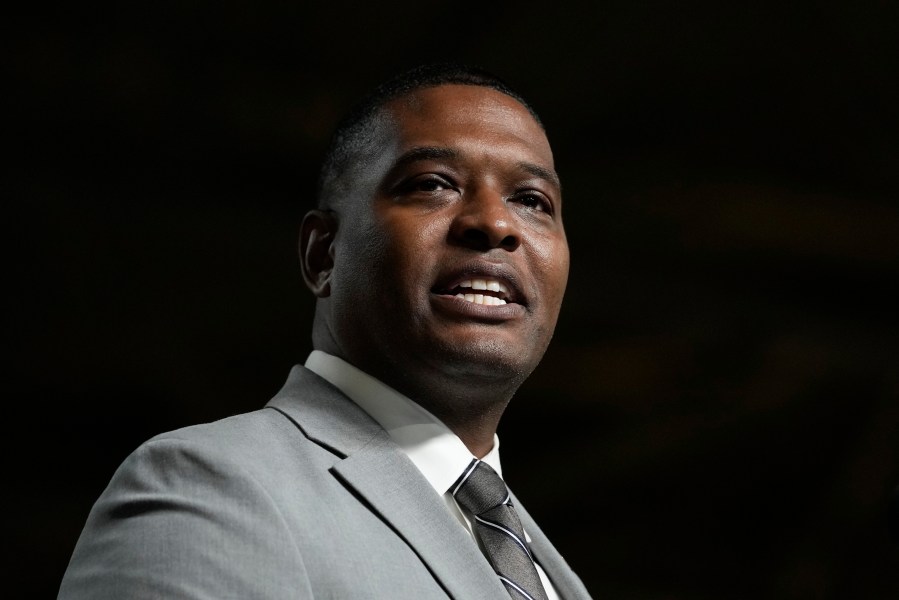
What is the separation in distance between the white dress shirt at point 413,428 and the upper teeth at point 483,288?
15cm

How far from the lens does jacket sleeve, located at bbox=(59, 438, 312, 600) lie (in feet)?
3.37

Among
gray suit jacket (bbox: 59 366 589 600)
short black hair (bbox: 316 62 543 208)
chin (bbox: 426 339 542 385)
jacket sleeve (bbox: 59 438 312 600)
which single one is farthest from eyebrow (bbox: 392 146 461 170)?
jacket sleeve (bbox: 59 438 312 600)

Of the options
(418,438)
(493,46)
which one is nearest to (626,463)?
(493,46)

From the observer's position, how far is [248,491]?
3.63 feet

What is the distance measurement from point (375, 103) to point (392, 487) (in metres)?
0.60

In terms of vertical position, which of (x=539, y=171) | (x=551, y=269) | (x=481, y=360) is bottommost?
(x=481, y=360)

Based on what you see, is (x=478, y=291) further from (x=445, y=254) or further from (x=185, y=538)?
(x=185, y=538)

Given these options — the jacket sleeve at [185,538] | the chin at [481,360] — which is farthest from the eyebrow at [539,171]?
the jacket sleeve at [185,538]

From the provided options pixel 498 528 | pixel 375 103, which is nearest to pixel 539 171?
pixel 375 103

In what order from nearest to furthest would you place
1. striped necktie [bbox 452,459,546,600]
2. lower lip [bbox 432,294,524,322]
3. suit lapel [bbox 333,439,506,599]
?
1. suit lapel [bbox 333,439,506,599]
2. striped necktie [bbox 452,459,546,600]
3. lower lip [bbox 432,294,524,322]

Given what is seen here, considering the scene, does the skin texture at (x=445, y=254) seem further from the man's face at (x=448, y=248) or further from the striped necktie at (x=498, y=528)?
the striped necktie at (x=498, y=528)

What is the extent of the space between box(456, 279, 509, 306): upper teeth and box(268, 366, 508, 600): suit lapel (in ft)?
0.61

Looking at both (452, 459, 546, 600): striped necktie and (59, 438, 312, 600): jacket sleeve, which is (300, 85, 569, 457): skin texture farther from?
(59, 438, 312, 600): jacket sleeve

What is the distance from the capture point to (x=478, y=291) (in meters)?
1.40
